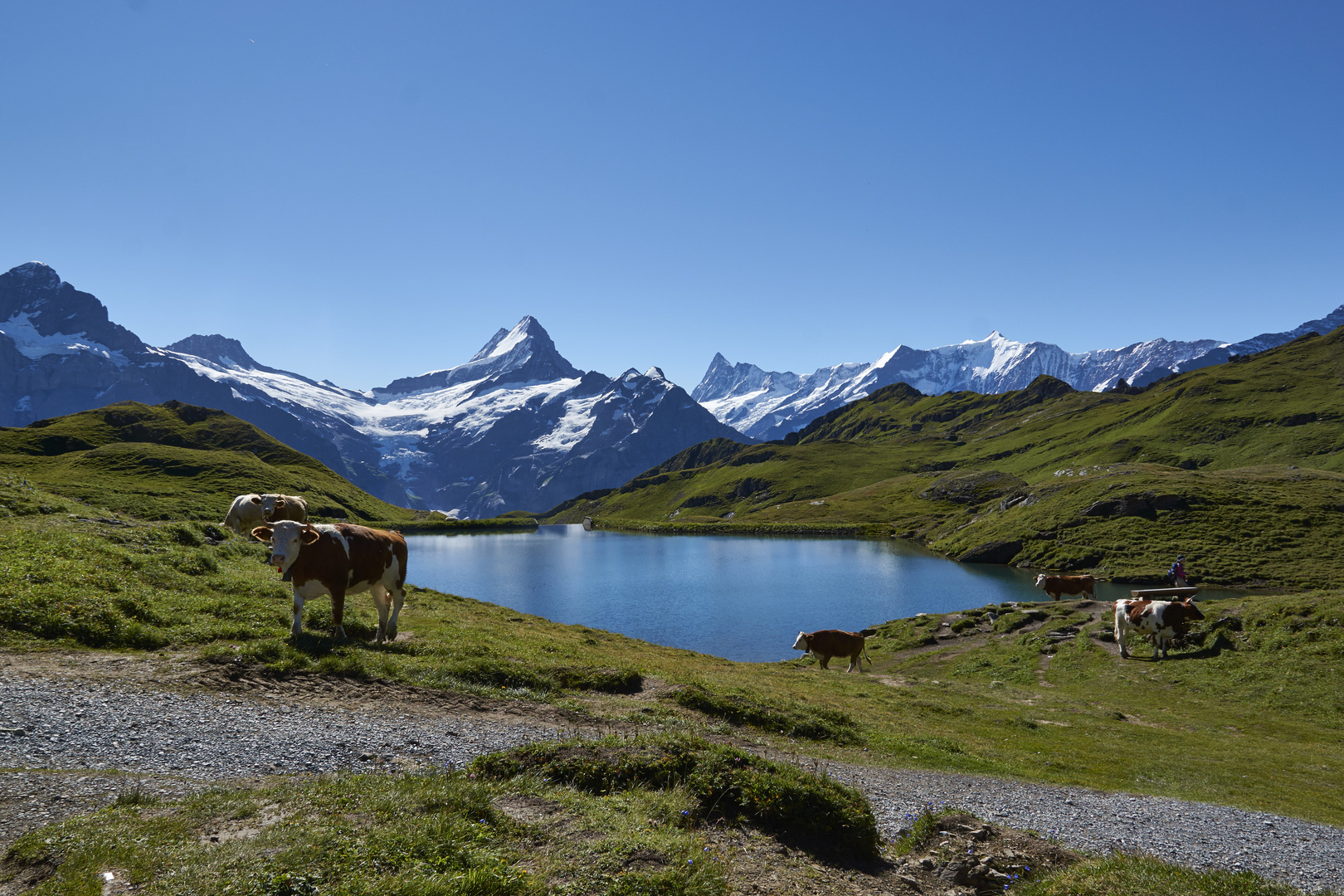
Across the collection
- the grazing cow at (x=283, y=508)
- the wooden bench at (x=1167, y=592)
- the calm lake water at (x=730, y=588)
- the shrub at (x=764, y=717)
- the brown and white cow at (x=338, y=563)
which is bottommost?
the calm lake water at (x=730, y=588)

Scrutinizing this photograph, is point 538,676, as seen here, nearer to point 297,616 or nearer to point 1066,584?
point 297,616

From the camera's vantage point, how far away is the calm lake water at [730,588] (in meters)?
70.1

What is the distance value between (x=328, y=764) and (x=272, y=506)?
20.9m

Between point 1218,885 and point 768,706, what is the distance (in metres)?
14.5

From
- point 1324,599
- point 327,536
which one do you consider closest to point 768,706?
point 327,536

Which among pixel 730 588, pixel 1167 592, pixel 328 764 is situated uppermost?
pixel 328 764

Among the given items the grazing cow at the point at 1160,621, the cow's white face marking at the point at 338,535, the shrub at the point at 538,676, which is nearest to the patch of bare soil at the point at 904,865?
the shrub at the point at 538,676

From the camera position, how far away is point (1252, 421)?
7815 inches

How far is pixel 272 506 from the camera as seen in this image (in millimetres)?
28656

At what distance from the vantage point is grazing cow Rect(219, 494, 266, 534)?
35688mm

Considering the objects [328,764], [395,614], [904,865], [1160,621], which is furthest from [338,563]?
[1160,621]

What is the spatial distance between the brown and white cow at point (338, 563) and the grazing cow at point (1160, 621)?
44.1 metres

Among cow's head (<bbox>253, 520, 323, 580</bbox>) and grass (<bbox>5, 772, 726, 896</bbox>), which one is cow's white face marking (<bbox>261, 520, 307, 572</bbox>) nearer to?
cow's head (<bbox>253, 520, 323, 580</bbox>)

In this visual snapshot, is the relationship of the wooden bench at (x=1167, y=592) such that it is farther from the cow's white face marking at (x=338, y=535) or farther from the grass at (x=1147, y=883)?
the cow's white face marking at (x=338, y=535)
